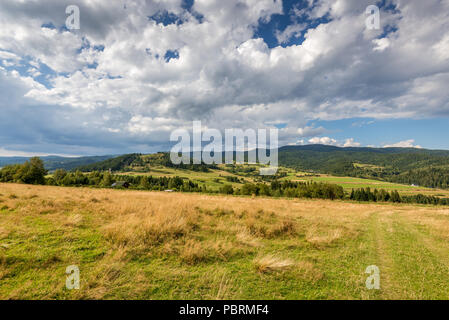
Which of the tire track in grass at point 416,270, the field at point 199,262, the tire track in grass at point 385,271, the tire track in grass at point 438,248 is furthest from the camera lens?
the tire track in grass at point 438,248

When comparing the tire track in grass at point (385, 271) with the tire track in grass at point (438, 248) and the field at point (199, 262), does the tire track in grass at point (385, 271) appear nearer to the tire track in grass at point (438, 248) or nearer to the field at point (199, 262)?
the field at point (199, 262)

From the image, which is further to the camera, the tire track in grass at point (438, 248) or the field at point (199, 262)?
the tire track in grass at point (438, 248)

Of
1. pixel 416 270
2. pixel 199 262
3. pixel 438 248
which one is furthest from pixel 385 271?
pixel 199 262

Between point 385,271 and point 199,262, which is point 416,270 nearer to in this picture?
point 385,271

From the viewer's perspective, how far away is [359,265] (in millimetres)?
5906

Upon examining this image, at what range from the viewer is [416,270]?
18.9ft

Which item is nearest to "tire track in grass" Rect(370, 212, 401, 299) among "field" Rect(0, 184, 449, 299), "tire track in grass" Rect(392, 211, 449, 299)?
"field" Rect(0, 184, 449, 299)

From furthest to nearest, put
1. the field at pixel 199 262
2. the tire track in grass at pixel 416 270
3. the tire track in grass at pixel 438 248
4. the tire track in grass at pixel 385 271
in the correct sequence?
the tire track in grass at pixel 438 248
the tire track in grass at pixel 416 270
the tire track in grass at pixel 385 271
the field at pixel 199 262

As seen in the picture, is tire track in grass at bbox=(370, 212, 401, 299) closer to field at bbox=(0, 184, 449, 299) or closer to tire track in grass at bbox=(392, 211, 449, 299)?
field at bbox=(0, 184, 449, 299)

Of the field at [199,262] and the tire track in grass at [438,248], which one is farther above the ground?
the field at [199,262]

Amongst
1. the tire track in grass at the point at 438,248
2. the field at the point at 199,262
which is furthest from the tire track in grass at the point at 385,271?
the tire track in grass at the point at 438,248

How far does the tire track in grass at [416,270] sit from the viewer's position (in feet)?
14.9
